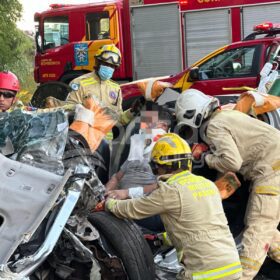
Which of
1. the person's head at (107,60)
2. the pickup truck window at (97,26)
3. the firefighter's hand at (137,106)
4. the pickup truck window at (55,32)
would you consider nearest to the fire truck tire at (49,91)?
the pickup truck window at (55,32)

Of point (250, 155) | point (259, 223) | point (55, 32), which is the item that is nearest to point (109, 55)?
point (250, 155)

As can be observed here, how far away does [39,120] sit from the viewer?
12.2 feet

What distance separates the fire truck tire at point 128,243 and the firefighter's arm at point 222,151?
0.90 metres

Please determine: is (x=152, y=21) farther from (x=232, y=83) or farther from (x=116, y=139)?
(x=116, y=139)

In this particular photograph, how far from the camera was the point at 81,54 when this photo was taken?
14602 mm

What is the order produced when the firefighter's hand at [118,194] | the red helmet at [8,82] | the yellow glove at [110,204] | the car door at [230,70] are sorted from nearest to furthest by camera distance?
the yellow glove at [110,204], the firefighter's hand at [118,194], the red helmet at [8,82], the car door at [230,70]

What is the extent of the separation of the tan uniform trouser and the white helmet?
69cm

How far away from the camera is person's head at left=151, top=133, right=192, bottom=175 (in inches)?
136

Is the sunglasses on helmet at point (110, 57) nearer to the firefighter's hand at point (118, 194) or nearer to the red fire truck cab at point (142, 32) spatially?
the firefighter's hand at point (118, 194)

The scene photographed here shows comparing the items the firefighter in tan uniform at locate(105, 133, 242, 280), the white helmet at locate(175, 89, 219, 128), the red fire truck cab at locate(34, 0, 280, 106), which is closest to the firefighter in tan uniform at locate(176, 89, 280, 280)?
the white helmet at locate(175, 89, 219, 128)

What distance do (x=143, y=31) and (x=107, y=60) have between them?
9319mm

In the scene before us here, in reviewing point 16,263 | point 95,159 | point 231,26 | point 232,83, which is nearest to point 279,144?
point 95,159

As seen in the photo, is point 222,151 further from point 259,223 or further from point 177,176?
point 177,176

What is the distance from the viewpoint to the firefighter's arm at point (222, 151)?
4148 millimetres
